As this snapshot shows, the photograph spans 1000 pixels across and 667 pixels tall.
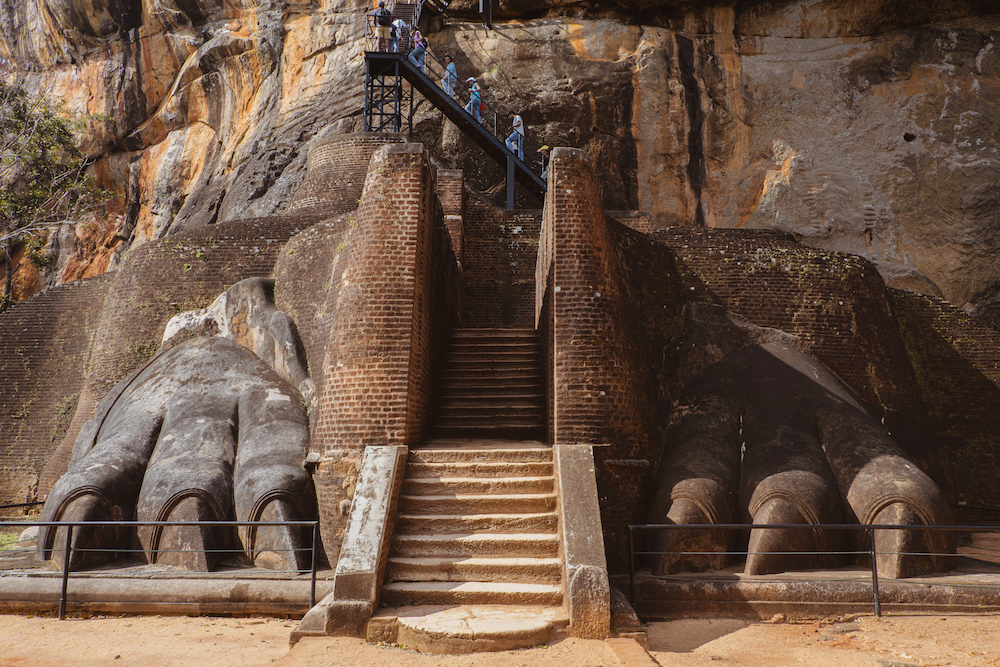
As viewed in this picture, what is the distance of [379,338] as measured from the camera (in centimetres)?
815

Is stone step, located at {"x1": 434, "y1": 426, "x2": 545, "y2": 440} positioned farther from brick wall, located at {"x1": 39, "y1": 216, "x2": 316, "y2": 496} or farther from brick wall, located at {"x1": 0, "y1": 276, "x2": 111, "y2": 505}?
brick wall, located at {"x1": 0, "y1": 276, "x2": 111, "y2": 505}

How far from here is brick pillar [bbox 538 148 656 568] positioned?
7.97m

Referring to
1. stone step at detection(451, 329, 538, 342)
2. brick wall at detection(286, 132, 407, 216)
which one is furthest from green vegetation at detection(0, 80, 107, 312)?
stone step at detection(451, 329, 538, 342)

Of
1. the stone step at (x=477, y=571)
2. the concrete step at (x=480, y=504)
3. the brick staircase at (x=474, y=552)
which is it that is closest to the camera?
the brick staircase at (x=474, y=552)

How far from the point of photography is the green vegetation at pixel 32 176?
17.7 metres

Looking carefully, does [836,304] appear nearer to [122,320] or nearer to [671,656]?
[671,656]

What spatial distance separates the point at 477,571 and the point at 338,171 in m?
13.8

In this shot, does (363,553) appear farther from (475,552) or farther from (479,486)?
(479,486)

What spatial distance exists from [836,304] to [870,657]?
655 centimetres

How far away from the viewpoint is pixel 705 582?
712cm

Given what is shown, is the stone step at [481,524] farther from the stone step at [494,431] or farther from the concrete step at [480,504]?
the stone step at [494,431]

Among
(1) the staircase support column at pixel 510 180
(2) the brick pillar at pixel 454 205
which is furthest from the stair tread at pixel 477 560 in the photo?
(1) the staircase support column at pixel 510 180

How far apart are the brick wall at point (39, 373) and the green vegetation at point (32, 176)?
1779 mm

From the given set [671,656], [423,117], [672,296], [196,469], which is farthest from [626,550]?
[423,117]
